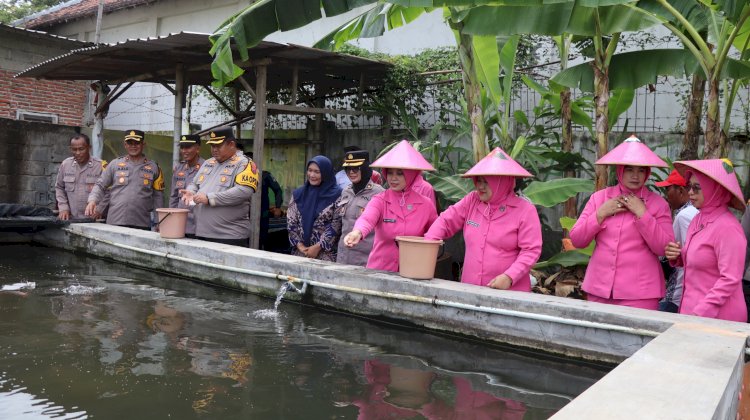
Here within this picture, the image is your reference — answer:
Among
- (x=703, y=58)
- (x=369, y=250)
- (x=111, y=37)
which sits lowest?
(x=369, y=250)

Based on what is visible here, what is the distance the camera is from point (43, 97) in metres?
14.6

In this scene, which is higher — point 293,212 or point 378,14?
point 378,14

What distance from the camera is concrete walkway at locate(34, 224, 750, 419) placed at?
2.72 meters

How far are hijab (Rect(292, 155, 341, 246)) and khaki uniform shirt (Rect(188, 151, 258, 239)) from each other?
0.59m

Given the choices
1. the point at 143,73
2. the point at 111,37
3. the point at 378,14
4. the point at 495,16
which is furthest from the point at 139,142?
the point at 111,37

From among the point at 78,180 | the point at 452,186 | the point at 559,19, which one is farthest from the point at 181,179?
the point at 559,19

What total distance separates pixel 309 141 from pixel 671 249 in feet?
24.3

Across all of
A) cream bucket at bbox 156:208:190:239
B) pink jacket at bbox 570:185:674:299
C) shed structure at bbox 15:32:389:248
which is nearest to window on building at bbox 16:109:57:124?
shed structure at bbox 15:32:389:248

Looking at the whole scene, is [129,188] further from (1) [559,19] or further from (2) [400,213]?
(1) [559,19]

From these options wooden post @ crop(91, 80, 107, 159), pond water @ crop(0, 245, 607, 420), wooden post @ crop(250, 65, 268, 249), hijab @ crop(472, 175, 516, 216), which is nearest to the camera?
pond water @ crop(0, 245, 607, 420)

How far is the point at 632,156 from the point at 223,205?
3.91 meters

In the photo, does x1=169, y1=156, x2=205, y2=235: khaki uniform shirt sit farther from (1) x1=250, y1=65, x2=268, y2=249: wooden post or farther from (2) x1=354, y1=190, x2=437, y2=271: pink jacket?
(2) x1=354, y1=190, x2=437, y2=271: pink jacket

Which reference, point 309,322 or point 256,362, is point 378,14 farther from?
point 256,362

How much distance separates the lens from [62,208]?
8.58 meters
